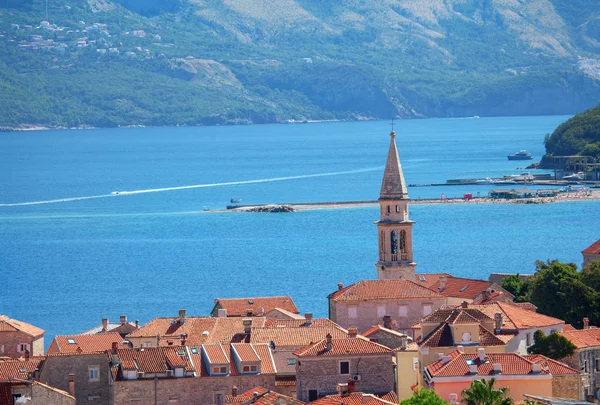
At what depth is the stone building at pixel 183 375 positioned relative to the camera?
113 feet

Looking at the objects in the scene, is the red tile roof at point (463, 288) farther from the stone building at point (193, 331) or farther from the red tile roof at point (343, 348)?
the red tile roof at point (343, 348)

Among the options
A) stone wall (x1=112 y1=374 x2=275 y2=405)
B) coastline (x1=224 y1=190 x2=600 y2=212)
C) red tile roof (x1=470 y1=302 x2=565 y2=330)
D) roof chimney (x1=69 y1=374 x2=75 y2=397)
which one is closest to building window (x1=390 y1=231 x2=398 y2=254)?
red tile roof (x1=470 y1=302 x2=565 y2=330)

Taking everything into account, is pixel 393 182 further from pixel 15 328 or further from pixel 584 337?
pixel 584 337

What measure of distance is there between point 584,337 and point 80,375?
11.2 meters

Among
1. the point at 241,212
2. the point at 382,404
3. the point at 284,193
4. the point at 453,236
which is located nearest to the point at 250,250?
the point at 453,236

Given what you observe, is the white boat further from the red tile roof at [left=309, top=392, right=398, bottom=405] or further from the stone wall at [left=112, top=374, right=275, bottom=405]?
the red tile roof at [left=309, top=392, right=398, bottom=405]

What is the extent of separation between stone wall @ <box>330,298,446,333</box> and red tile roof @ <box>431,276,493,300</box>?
429cm

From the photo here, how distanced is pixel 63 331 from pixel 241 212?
253 ft

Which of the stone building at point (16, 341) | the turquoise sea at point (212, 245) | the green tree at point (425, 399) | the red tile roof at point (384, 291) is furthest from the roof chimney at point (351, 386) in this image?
the turquoise sea at point (212, 245)

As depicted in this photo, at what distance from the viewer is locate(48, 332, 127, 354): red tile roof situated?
133 ft

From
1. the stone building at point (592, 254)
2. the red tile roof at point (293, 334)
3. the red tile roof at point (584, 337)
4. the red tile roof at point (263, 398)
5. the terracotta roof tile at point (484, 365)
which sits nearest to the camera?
the red tile roof at point (263, 398)

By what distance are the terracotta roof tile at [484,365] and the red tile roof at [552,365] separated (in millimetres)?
290

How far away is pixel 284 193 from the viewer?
169 m

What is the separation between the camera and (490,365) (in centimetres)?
3422
